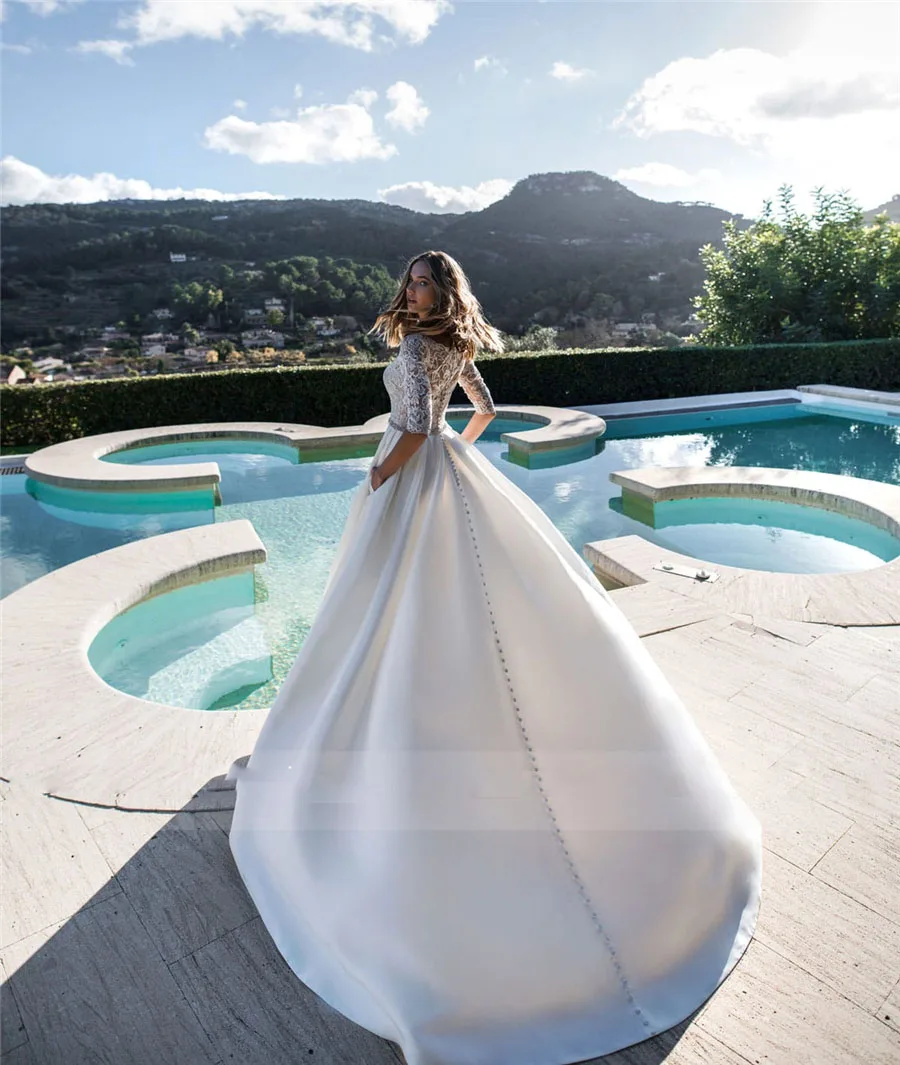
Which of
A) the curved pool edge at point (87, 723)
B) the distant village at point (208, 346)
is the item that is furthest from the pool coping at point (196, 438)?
the distant village at point (208, 346)

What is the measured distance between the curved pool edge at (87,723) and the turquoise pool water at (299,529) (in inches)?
11.2

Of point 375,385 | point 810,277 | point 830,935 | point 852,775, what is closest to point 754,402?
point 375,385

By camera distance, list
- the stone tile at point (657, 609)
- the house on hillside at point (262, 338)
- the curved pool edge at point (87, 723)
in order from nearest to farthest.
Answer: the curved pool edge at point (87, 723), the stone tile at point (657, 609), the house on hillside at point (262, 338)

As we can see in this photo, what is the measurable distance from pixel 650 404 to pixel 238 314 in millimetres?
18765

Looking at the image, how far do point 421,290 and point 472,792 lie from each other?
4.06 feet

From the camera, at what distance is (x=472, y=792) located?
4.99 ft

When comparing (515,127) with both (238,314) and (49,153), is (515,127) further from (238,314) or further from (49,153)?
(238,314)

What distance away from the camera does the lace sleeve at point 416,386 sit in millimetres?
1722

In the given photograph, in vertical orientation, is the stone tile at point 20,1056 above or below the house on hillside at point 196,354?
above

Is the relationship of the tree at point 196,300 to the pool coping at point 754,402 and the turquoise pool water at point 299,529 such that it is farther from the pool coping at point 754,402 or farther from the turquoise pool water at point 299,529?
the pool coping at point 754,402

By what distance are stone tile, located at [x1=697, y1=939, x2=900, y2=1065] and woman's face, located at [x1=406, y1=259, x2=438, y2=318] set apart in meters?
1.79

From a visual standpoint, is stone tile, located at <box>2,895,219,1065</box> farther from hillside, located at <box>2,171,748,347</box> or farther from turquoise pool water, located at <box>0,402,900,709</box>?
hillside, located at <box>2,171,748,347</box>

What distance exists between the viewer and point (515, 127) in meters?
9.96

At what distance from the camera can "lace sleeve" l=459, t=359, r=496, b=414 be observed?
194 centimetres
